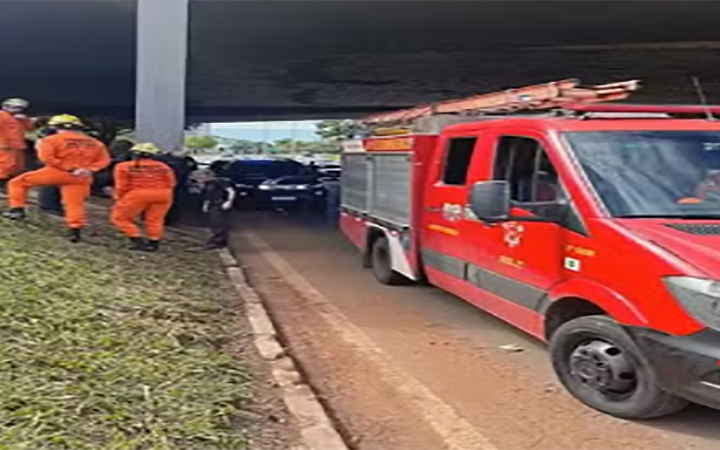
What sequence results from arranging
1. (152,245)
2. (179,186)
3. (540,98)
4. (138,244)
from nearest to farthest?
(540,98) → (138,244) → (152,245) → (179,186)

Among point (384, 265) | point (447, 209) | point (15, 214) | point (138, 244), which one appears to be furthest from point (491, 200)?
point (15, 214)

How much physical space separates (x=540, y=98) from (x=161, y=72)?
968 cm

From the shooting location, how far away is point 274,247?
1445 cm

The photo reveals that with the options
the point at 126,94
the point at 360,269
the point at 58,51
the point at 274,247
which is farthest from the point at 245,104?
the point at 360,269

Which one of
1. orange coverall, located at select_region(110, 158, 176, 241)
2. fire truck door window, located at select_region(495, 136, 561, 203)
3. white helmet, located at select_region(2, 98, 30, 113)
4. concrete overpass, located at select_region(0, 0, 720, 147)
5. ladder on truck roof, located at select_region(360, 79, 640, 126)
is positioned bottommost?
orange coverall, located at select_region(110, 158, 176, 241)

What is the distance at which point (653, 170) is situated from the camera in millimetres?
5938

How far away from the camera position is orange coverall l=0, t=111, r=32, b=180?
36.0ft

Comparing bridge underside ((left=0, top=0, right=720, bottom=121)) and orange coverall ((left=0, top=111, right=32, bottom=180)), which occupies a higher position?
bridge underside ((left=0, top=0, right=720, bottom=121))

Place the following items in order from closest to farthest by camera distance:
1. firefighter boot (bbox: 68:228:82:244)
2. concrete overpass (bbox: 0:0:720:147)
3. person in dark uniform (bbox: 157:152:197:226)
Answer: firefighter boot (bbox: 68:228:82:244), person in dark uniform (bbox: 157:152:197:226), concrete overpass (bbox: 0:0:720:147)

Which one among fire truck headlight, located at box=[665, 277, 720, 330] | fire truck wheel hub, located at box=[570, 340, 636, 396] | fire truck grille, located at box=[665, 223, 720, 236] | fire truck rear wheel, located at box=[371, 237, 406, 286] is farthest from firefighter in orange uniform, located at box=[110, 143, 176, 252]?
fire truck headlight, located at box=[665, 277, 720, 330]

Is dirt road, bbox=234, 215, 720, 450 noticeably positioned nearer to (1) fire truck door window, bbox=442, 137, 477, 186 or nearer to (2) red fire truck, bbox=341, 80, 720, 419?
(2) red fire truck, bbox=341, 80, 720, 419

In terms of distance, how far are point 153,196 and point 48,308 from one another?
4.30 meters

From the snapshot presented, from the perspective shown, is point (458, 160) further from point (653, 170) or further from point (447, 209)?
point (653, 170)

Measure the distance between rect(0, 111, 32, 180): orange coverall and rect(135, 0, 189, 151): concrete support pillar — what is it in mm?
4034
